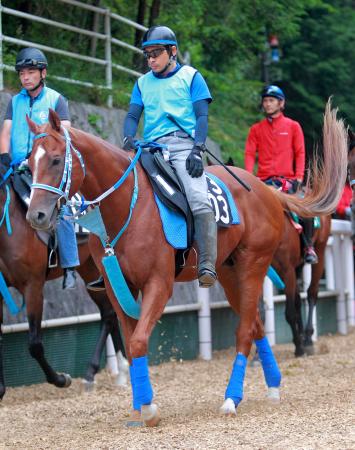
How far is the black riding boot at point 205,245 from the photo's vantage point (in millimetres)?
7398

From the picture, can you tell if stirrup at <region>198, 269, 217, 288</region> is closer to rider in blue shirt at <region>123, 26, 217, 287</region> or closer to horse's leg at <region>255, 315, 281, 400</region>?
rider in blue shirt at <region>123, 26, 217, 287</region>

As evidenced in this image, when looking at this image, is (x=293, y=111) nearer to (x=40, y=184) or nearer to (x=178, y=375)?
(x=178, y=375)

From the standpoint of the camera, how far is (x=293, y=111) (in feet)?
75.5

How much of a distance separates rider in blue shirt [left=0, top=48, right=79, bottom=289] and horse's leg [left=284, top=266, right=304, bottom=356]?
3.87 metres

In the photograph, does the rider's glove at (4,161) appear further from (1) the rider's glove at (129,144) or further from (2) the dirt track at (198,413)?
(2) the dirt track at (198,413)

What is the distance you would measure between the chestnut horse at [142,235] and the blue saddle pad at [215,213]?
6 centimetres

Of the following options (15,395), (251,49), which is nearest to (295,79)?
(251,49)

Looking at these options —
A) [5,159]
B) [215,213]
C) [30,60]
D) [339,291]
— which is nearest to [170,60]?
[215,213]

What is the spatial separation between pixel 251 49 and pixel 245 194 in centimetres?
1199

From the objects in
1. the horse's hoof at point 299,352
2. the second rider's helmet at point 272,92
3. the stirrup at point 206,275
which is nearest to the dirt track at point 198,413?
the horse's hoof at point 299,352

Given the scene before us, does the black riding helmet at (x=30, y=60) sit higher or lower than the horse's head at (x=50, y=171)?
higher

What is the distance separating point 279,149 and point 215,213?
4.67 metres

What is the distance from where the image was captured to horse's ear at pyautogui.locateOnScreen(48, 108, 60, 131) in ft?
21.8

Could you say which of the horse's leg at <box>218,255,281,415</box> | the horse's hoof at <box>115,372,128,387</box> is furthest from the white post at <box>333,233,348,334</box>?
the horse's leg at <box>218,255,281,415</box>
